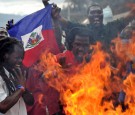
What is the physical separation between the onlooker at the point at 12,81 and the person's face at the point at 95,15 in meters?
2.68

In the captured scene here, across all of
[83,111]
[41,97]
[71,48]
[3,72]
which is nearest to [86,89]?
[83,111]

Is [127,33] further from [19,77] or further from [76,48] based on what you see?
[19,77]

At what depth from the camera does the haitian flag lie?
661cm

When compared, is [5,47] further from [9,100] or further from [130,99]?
[130,99]

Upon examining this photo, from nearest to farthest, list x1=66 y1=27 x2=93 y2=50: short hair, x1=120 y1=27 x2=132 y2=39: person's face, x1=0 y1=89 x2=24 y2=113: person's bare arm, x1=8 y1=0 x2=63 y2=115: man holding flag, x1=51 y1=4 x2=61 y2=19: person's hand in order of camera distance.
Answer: x1=0 y1=89 x2=24 y2=113: person's bare arm < x1=120 y1=27 x2=132 y2=39: person's face < x1=66 y1=27 x2=93 y2=50: short hair < x1=8 y1=0 x2=63 y2=115: man holding flag < x1=51 y1=4 x2=61 y2=19: person's hand

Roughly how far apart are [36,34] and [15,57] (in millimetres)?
2577

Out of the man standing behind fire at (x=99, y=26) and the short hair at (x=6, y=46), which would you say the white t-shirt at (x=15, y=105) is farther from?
the man standing behind fire at (x=99, y=26)

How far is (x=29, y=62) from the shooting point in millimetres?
6559

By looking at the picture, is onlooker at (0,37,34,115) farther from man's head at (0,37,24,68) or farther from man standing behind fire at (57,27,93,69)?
man standing behind fire at (57,27,93,69)

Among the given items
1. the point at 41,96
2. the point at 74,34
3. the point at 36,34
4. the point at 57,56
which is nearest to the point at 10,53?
the point at 41,96

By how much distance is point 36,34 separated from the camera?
6.94 m

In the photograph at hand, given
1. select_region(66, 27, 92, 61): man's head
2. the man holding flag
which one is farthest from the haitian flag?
select_region(66, 27, 92, 61): man's head

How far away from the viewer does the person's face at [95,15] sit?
679 centimetres

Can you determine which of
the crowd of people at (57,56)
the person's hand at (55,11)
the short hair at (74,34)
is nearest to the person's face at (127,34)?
the crowd of people at (57,56)
